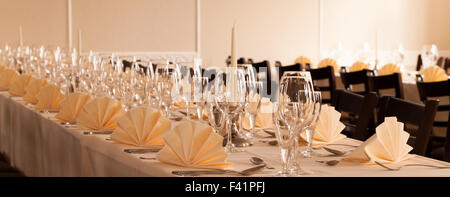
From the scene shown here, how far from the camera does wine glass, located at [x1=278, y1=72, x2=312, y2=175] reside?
5.79 ft

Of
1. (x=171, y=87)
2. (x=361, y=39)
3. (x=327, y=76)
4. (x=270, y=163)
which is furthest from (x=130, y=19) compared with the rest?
(x=270, y=163)

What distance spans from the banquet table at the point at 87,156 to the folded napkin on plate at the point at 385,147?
0.03 metres

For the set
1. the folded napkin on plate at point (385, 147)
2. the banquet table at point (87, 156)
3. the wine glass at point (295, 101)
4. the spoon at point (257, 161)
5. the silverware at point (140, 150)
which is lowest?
the banquet table at point (87, 156)

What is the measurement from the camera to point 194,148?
6.45 ft

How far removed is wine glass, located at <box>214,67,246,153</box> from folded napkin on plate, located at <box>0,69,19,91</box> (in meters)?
3.19

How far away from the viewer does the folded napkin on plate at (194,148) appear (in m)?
1.95

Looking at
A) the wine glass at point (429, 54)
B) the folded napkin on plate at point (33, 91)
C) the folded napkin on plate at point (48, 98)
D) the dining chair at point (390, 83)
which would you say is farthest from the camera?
the wine glass at point (429, 54)

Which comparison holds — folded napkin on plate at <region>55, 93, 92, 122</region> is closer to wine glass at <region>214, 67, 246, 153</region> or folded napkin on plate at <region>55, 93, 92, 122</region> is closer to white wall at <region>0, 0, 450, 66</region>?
wine glass at <region>214, 67, 246, 153</region>

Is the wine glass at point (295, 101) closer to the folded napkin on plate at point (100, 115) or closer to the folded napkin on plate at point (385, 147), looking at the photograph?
the folded napkin on plate at point (385, 147)

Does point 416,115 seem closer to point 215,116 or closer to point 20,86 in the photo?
point 215,116

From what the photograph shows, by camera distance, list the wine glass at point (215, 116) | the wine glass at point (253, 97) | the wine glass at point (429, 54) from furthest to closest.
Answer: the wine glass at point (429, 54) → the wine glass at point (253, 97) → the wine glass at point (215, 116)

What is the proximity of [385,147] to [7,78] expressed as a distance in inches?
148

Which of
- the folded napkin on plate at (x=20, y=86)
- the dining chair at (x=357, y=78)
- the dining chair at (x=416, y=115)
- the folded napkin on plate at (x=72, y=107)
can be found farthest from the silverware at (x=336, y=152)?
the dining chair at (x=357, y=78)

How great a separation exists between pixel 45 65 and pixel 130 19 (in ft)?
18.8
